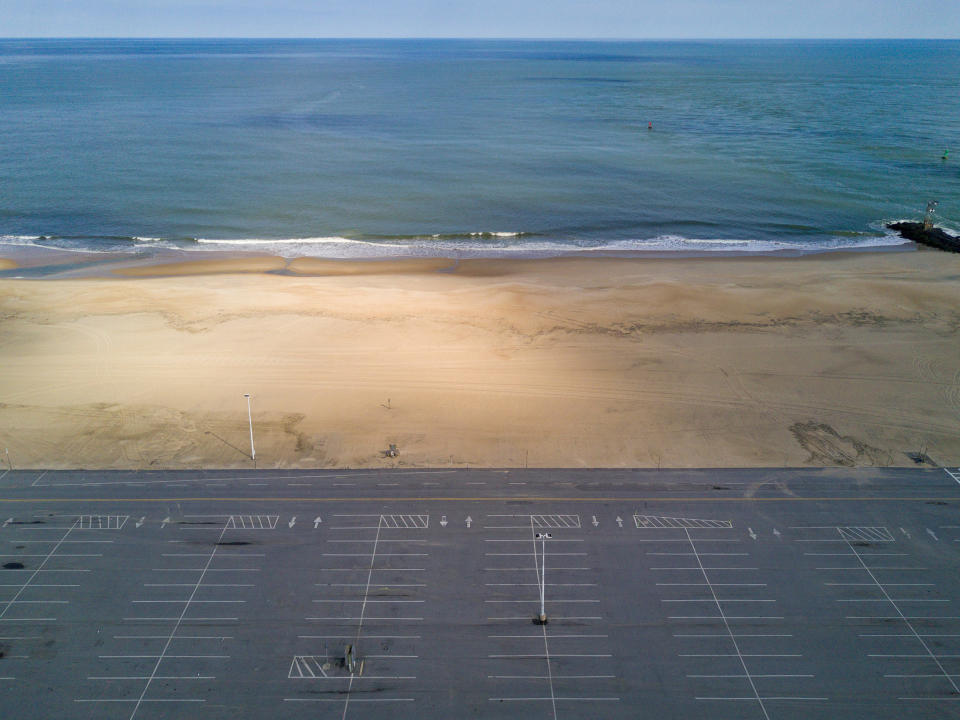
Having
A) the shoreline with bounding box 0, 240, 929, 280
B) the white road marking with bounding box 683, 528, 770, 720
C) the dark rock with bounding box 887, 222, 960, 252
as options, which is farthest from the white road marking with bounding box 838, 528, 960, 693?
the dark rock with bounding box 887, 222, 960, 252

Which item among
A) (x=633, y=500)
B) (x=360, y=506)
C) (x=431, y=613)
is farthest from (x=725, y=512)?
(x=360, y=506)

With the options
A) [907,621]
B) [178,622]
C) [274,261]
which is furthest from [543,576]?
[274,261]

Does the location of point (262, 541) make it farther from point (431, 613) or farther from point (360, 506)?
point (431, 613)

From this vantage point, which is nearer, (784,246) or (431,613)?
(431,613)

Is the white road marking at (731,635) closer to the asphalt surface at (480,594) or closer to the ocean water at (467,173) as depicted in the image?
the asphalt surface at (480,594)

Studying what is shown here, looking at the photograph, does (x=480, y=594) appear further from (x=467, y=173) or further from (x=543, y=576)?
(x=467, y=173)
